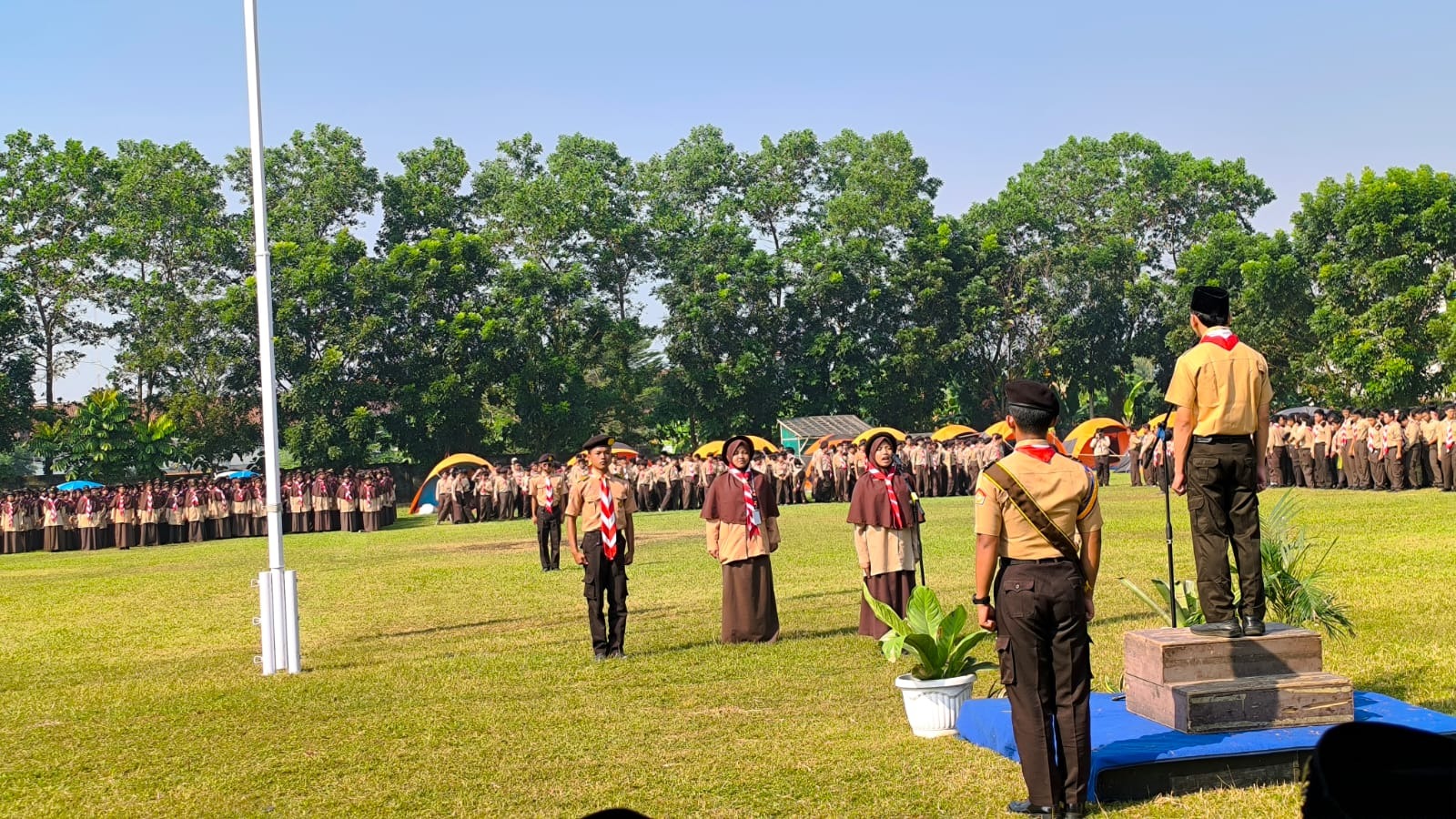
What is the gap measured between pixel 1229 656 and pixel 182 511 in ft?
116

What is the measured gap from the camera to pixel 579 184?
203 feet

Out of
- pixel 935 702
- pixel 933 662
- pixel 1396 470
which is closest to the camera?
pixel 935 702

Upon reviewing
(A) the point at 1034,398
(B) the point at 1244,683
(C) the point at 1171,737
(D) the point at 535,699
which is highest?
(A) the point at 1034,398

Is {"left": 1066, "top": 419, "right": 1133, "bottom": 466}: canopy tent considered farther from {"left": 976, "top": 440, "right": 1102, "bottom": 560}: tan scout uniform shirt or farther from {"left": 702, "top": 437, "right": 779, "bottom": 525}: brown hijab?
{"left": 976, "top": 440, "right": 1102, "bottom": 560}: tan scout uniform shirt

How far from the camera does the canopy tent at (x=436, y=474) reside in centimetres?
4519

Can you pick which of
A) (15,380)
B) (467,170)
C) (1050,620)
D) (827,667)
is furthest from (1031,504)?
(467,170)

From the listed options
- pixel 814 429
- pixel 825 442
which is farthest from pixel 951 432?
pixel 814 429

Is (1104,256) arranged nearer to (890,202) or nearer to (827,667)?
(890,202)

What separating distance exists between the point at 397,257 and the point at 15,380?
14.8m

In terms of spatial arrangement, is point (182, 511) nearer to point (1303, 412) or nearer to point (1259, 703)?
point (1303, 412)

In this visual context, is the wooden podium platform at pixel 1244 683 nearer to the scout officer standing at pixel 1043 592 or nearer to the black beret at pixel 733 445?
the scout officer standing at pixel 1043 592

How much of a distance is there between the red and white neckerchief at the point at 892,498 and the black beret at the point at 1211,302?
5.00 meters

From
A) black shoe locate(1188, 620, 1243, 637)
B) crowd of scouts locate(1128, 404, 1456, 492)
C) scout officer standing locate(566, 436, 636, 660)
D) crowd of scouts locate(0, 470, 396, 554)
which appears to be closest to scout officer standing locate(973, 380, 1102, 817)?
black shoe locate(1188, 620, 1243, 637)

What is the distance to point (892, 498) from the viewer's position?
1230 cm
